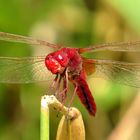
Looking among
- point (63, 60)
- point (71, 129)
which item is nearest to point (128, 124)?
point (63, 60)

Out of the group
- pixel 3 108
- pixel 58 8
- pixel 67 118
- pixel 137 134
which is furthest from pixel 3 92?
pixel 67 118

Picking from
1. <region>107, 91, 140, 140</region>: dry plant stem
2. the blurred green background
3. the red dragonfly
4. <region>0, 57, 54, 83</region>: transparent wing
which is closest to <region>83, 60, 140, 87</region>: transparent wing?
the red dragonfly

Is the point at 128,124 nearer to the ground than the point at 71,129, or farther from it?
nearer to the ground

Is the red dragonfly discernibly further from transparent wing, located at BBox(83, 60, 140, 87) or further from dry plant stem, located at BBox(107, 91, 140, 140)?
dry plant stem, located at BBox(107, 91, 140, 140)

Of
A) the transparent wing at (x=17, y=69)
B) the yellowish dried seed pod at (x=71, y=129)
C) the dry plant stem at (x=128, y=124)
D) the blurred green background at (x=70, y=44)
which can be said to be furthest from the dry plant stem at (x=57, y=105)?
the dry plant stem at (x=128, y=124)

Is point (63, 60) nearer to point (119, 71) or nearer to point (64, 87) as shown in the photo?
point (64, 87)

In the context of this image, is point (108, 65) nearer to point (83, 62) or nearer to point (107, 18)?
point (83, 62)
